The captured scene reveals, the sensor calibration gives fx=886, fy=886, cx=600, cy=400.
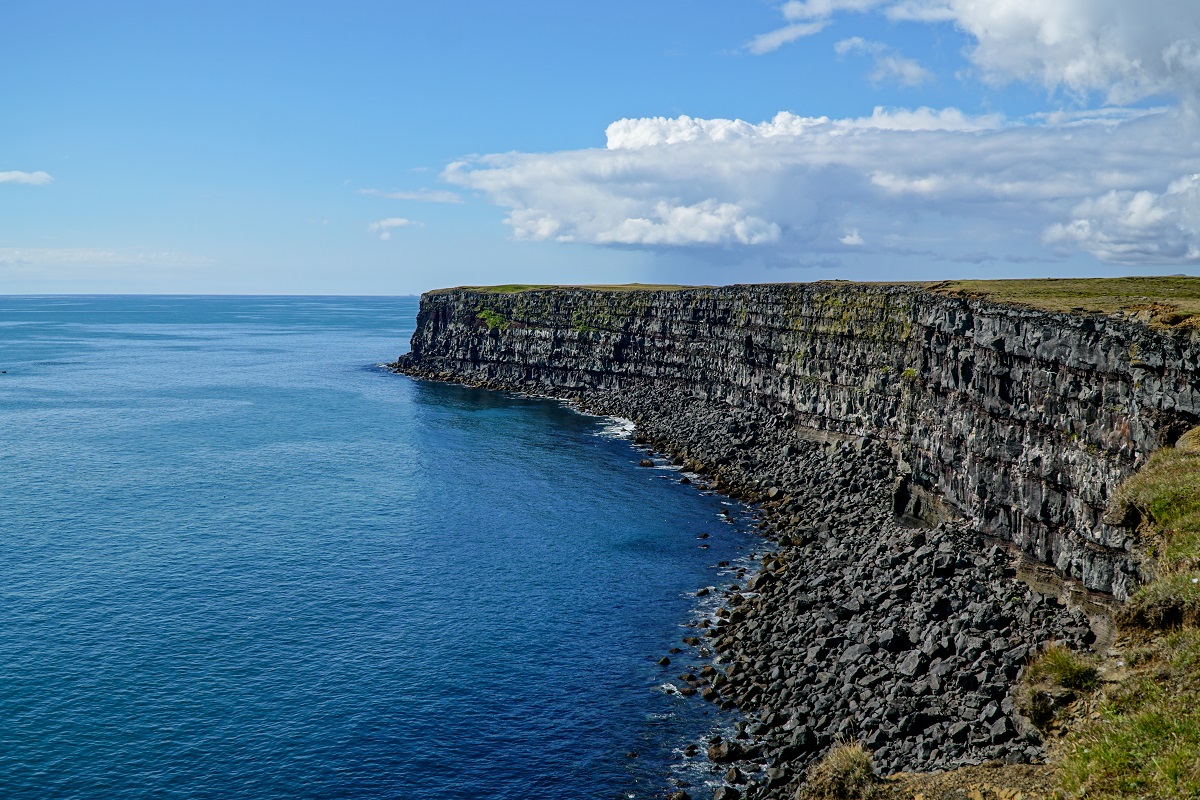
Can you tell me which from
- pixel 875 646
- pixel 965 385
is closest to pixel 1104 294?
pixel 965 385

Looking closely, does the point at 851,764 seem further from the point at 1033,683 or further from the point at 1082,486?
the point at 1082,486

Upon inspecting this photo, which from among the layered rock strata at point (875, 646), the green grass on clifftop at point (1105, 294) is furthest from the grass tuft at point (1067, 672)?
the green grass on clifftop at point (1105, 294)

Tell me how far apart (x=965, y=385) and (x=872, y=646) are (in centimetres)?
2423

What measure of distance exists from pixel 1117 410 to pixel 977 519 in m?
14.7

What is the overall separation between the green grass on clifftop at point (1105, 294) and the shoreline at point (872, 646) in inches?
648

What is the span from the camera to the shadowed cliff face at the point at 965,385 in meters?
45.5

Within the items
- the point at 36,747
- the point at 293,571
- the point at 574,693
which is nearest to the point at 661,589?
the point at 574,693

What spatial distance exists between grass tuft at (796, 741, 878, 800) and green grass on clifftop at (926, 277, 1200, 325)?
104ft

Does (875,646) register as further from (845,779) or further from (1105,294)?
(1105,294)

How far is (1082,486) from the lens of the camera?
48.6 metres

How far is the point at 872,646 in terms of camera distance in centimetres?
4809

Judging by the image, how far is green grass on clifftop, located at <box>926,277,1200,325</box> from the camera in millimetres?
50844

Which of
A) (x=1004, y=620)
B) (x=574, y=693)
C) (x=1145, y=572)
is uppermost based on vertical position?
(x=1145, y=572)

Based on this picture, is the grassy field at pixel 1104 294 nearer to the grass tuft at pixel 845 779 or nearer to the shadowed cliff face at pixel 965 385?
the shadowed cliff face at pixel 965 385
